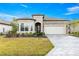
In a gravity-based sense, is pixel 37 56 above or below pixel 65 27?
below

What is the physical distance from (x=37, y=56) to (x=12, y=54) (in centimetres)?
41

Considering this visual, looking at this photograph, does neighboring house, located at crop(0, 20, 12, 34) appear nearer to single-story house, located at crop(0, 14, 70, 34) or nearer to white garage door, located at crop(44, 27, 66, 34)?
Result: single-story house, located at crop(0, 14, 70, 34)

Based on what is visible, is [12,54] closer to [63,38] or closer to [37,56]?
[37,56]

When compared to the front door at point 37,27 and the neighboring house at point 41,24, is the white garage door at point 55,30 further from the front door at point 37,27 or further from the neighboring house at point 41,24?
the front door at point 37,27

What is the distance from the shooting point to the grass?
214 inches

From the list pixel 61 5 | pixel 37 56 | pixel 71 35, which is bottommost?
pixel 37 56

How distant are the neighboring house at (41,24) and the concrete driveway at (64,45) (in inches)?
4.3

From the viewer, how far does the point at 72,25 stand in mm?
5516

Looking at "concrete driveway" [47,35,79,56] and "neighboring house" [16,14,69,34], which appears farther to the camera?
"neighboring house" [16,14,69,34]

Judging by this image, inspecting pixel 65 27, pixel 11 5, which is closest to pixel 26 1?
pixel 11 5

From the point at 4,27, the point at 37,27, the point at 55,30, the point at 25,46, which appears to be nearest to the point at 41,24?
the point at 37,27

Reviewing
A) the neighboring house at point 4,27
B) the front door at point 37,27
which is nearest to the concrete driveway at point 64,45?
the front door at point 37,27

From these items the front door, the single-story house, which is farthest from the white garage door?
the front door

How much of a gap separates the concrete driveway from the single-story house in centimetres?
11
